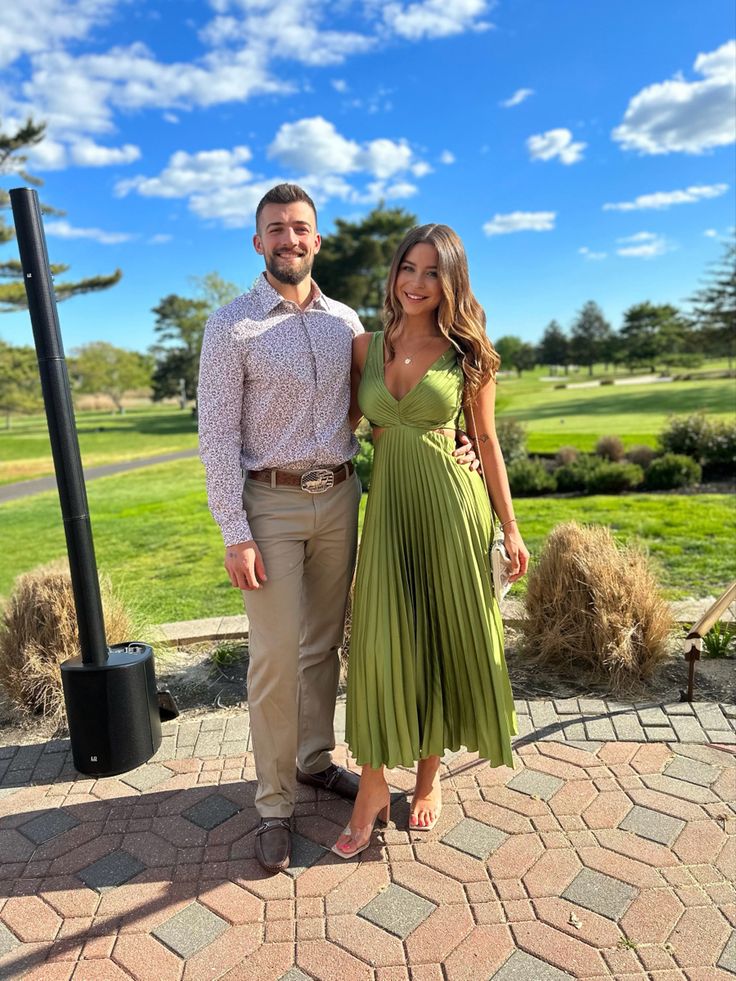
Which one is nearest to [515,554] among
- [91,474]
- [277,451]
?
[277,451]

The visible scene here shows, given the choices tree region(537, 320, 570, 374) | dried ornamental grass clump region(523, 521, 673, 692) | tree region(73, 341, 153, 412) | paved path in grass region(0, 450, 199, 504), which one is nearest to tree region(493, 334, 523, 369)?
tree region(537, 320, 570, 374)

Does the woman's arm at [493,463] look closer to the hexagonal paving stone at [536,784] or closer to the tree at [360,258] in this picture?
the hexagonal paving stone at [536,784]

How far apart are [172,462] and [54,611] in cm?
1970

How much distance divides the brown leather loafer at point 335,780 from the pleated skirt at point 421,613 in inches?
15.5

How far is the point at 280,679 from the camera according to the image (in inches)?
98.0

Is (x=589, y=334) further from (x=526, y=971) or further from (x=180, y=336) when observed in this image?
(x=526, y=971)

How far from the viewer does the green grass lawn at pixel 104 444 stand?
25.6 metres

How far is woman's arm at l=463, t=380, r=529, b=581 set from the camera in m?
2.57

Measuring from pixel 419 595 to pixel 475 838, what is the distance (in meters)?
0.87

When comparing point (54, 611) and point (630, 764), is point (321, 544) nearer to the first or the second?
point (630, 764)

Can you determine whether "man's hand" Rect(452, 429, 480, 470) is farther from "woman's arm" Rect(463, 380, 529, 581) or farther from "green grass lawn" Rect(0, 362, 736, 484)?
"green grass lawn" Rect(0, 362, 736, 484)

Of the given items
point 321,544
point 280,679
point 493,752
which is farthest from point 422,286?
point 493,752

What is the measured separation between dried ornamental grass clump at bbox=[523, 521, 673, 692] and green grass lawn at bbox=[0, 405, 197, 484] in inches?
835

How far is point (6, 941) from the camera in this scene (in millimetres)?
2105
